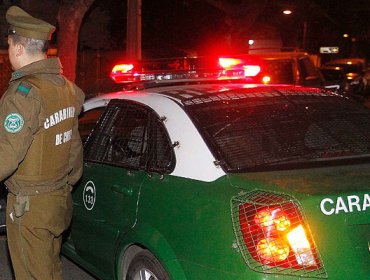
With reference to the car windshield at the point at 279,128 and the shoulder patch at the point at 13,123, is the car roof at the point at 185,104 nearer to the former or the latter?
the car windshield at the point at 279,128

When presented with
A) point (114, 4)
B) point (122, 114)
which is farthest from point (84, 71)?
point (122, 114)

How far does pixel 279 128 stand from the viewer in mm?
3619

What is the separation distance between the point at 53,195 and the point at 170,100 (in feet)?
2.97

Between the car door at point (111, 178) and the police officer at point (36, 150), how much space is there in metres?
0.39

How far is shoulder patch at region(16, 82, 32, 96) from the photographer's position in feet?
10.2

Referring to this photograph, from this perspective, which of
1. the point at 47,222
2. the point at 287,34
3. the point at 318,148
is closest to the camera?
the point at 47,222

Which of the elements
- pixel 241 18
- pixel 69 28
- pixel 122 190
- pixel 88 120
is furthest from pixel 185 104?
pixel 241 18

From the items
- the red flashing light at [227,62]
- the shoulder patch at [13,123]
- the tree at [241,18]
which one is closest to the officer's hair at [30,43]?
the shoulder patch at [13,123]

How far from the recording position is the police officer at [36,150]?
10.3 feet

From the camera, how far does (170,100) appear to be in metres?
3.72

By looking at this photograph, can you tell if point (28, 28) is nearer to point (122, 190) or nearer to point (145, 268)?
point (122, 190)

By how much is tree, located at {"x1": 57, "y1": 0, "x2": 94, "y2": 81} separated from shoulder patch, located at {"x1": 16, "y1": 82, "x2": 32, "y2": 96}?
1126 cm

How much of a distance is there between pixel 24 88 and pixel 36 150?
1.07ft

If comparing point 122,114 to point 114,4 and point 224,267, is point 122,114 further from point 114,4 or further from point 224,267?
point 114,4
